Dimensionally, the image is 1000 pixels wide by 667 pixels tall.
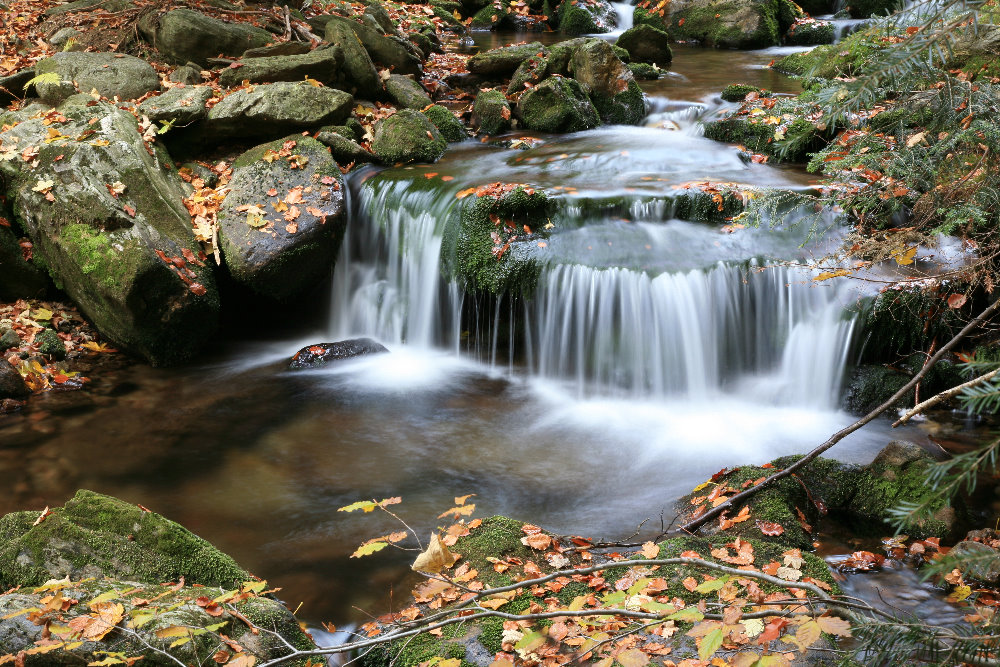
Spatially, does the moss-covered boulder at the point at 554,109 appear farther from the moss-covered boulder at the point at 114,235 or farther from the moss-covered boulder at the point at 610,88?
the moss-covered boulder at the point at 114,235

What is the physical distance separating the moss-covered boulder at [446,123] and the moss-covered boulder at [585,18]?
9.34m

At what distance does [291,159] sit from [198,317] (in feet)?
6.97

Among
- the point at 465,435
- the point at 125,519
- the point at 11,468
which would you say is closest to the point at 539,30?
the point at 465,435

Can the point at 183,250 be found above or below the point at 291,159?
below

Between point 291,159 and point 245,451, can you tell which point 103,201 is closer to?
point 291,159

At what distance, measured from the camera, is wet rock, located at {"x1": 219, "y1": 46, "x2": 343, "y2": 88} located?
991 centimetres

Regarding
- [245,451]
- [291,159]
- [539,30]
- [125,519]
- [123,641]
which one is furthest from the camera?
[539,30]

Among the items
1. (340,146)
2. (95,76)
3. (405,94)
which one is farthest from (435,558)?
(405,94)

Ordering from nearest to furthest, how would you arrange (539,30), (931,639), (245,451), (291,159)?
1. (931,639)
2. (245,451)
3. (291,159)
4. (539,30)

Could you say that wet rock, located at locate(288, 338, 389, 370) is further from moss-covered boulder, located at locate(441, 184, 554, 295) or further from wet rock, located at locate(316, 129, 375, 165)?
wet rock, located at locate(316, 129, 375, 165)

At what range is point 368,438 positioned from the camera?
20.8 feet

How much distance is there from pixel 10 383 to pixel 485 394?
4283mm

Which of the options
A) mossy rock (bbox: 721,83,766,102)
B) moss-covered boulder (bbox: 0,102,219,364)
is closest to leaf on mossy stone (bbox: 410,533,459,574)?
moss-covered boulder (bbox: 0,102,219,364)

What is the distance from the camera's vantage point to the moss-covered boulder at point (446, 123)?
1052 centimetres
